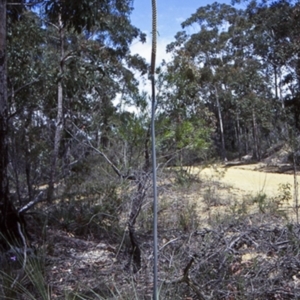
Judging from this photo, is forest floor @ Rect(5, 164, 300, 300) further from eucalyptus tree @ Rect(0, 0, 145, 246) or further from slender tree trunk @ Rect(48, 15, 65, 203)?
slender tree trunk @ Rect(48, 15, 65, 203)

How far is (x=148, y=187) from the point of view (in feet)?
15.5

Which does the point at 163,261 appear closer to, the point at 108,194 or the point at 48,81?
the point at 108,194

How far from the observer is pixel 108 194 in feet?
21.1

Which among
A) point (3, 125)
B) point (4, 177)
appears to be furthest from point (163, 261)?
point (3, 125)

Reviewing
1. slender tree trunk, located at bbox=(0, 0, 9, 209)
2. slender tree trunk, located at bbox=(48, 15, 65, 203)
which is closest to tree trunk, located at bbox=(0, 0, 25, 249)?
slender tree trunk, located at bbox=(0, 0, 9, 209)

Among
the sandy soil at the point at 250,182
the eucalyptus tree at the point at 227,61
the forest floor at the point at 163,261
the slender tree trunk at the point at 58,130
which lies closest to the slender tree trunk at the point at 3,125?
the forest floor at the point at 163,261

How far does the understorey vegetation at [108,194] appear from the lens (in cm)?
325

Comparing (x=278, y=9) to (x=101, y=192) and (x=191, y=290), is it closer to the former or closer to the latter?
(x=101, y=192)

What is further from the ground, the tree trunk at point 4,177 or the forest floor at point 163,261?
the tree trunk at point 4,177

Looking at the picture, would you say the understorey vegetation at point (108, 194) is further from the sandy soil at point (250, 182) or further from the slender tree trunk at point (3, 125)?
the sandy soil at point (250, 182)

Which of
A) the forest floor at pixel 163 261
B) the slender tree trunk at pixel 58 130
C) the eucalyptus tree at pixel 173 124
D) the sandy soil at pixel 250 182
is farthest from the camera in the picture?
the sandy soil at pixel 250 182

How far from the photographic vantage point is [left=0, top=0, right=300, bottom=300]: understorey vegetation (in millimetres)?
3248

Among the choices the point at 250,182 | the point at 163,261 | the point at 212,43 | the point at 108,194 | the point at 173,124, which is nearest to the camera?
the point at 163,261

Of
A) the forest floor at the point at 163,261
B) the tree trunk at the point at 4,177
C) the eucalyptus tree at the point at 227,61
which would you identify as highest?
the eucalyptus tree at the point at 227,61
